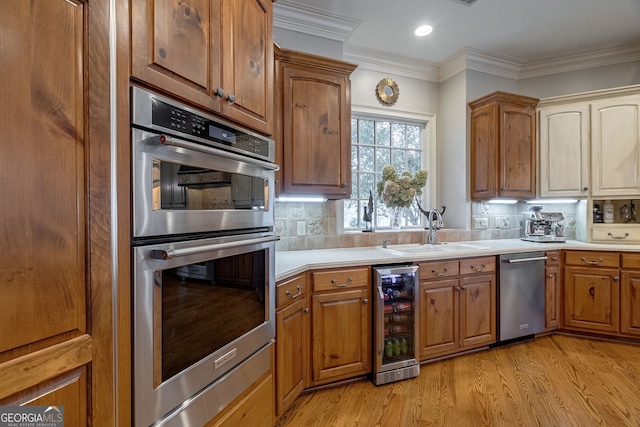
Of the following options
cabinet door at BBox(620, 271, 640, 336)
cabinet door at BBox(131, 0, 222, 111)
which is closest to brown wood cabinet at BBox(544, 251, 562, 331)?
cabinet door at BBox(620, 271, 640, 336)

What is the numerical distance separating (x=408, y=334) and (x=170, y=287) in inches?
75.6

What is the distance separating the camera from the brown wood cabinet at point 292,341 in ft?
5.49

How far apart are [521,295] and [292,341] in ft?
7.29

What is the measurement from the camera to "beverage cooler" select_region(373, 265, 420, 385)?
2148 mm

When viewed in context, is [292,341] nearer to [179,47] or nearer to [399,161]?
[179,47]

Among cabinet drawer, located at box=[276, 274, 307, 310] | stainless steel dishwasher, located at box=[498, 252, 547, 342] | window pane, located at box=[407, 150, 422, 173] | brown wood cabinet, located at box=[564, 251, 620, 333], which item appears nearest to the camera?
cabinet drawer, located at box=[276, 274, 307, 310]

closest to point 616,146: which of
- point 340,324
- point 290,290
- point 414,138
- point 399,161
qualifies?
point 414,138

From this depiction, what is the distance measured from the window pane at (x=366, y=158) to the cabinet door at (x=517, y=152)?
1310 millimetres

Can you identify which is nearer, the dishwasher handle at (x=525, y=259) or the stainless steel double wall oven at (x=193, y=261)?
the stainless steel double wall oven at (x=193, y=261)

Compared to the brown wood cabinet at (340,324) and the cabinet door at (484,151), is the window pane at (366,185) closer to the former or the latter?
the cabinet door at (484,151)

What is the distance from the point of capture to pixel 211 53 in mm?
1160

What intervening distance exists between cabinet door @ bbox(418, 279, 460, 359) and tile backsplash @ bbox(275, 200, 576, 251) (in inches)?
25.8

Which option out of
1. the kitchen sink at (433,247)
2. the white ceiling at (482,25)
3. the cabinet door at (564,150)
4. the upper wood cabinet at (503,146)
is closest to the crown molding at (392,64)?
the white ceiling at (482,25)

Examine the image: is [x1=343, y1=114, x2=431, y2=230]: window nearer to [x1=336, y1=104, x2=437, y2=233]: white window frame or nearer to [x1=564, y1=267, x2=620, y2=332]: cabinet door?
[x1=336, y1=104, x2=437, y2=233]: white window frame
